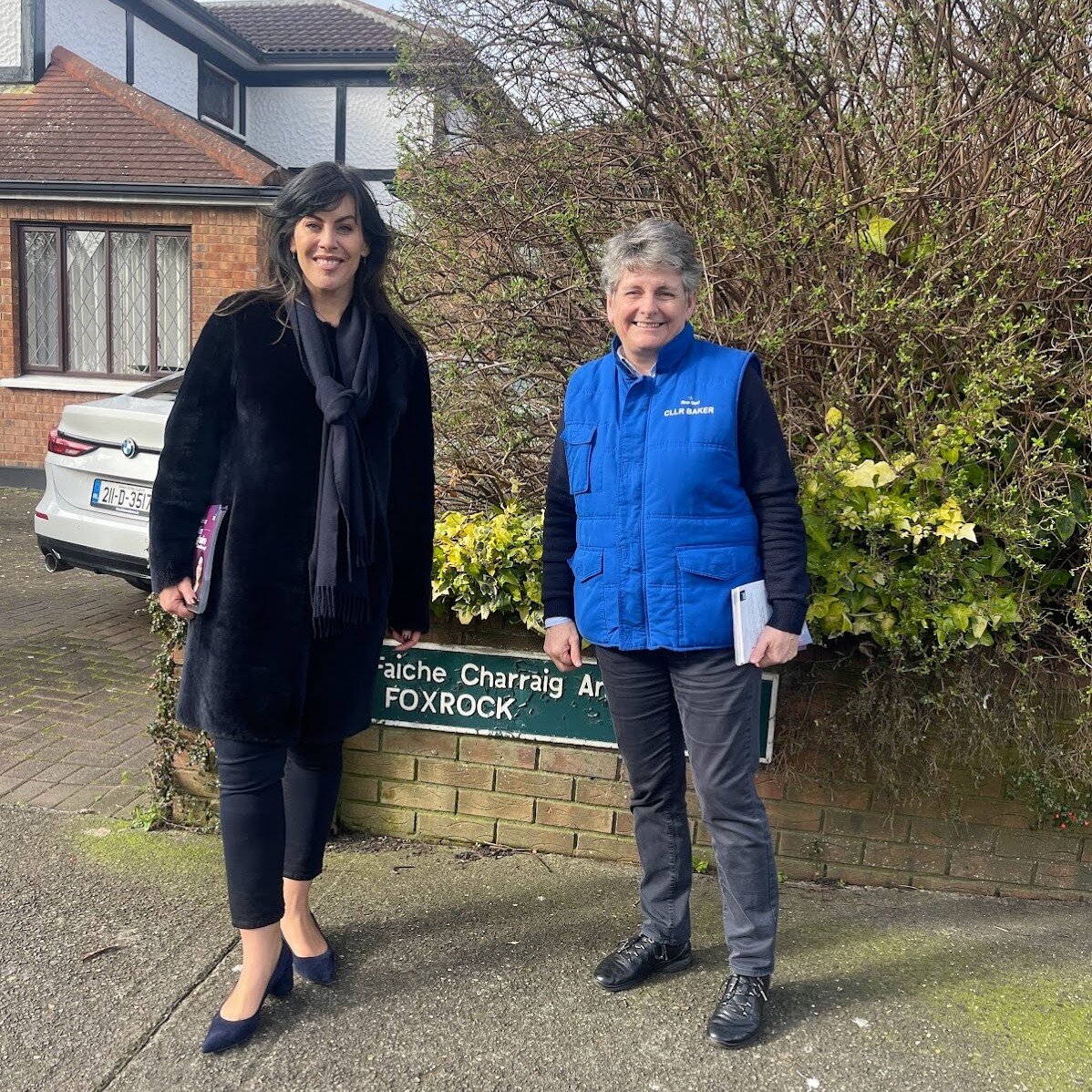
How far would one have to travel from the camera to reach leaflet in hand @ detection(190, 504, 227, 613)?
7.96 ft

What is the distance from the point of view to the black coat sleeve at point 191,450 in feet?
7.93

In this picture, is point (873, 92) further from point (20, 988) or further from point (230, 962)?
point (20, 988)

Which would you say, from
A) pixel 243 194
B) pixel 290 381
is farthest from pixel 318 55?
pixel 290 381

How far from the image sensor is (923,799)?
318cm

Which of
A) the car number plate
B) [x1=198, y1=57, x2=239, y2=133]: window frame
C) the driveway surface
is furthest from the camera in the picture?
[x1=198, y1=57, x2=239, y2=133]: window frame

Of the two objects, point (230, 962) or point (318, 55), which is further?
point (318, 55)

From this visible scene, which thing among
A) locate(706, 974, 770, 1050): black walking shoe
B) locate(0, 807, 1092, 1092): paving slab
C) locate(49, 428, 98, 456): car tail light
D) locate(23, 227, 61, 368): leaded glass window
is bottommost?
locate(0, 807, 1092, 1092): paving slab

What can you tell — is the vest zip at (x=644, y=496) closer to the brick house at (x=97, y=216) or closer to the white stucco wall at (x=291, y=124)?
the brick house at (x=97, y=216)

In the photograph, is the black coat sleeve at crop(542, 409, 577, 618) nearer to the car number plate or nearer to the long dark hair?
the long dark hair

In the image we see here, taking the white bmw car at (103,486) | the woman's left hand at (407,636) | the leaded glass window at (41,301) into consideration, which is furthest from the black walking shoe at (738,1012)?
the leaded glass window at (41,301)

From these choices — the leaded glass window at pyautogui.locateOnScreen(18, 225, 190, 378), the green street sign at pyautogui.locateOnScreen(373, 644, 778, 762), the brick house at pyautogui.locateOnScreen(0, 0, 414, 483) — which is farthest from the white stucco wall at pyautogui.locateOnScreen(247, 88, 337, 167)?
the green street sign at pyautogui.locateOnScreen(373, 644, 778, 762)

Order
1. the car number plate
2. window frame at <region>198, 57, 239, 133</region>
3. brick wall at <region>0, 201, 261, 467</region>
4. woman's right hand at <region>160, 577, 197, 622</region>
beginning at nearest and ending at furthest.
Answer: woman's right hand at <region>160, 577, 197, 622</region> < the car number plate < brick wall at <region>0, 201, 261, 467</region> < window frame at <region>198, 57, 239, 133</region>

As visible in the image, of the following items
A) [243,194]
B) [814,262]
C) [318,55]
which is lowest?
[814,262]

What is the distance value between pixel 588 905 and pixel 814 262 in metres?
2.08
